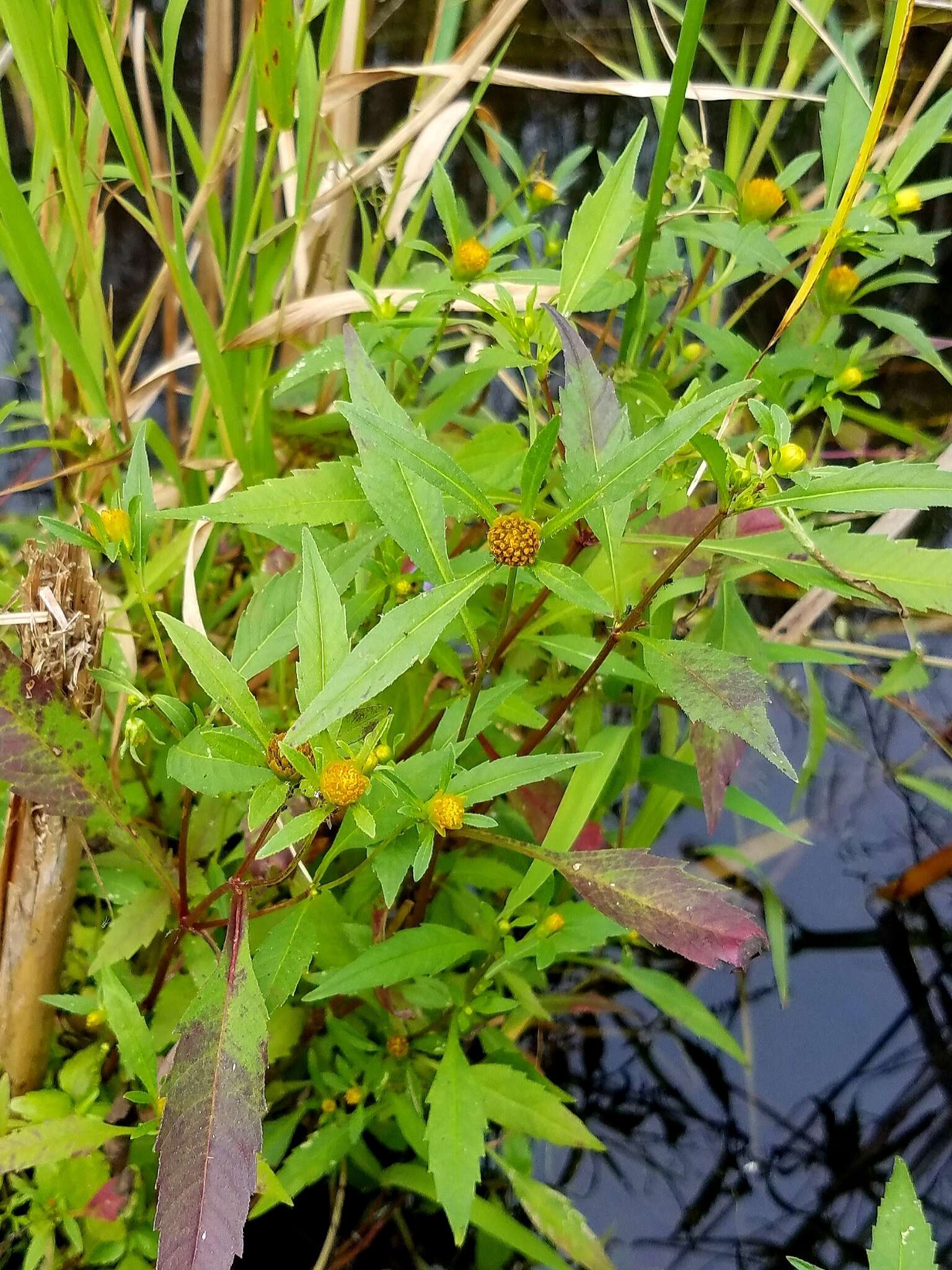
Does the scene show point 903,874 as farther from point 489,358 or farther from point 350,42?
point 350,42

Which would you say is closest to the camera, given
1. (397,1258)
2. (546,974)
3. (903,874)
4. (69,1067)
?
(69,1067)

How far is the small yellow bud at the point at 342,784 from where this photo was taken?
Answer: 57 centimetres

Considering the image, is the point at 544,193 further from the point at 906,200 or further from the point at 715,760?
the point at 715,760

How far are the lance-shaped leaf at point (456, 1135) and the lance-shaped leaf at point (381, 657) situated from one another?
1.39 feet

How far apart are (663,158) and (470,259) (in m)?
0.18

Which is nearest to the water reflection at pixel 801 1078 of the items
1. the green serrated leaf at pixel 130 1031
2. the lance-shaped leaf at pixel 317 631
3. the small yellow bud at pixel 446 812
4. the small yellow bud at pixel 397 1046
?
the small yellow bud at pixel 397 1046

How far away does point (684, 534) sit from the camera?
74 centimetres

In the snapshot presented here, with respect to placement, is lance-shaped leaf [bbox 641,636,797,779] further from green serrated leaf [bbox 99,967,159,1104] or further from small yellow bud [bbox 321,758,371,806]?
green serrated leaf [bbox 99,967,159,1104]

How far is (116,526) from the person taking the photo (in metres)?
0.66

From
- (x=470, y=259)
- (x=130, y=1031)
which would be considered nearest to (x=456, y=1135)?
(x=130, y=1031)

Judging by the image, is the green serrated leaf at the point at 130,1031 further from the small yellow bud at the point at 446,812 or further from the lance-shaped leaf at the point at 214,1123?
the small yellow bud at the point at 446,812

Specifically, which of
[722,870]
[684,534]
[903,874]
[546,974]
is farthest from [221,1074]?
[903,874]

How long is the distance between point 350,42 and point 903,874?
1.29 m

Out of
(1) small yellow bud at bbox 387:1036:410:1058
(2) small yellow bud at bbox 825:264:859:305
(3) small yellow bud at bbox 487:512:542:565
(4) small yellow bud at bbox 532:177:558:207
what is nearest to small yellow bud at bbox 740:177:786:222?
(2) small yellow bud at bbox 825:264:859:305
